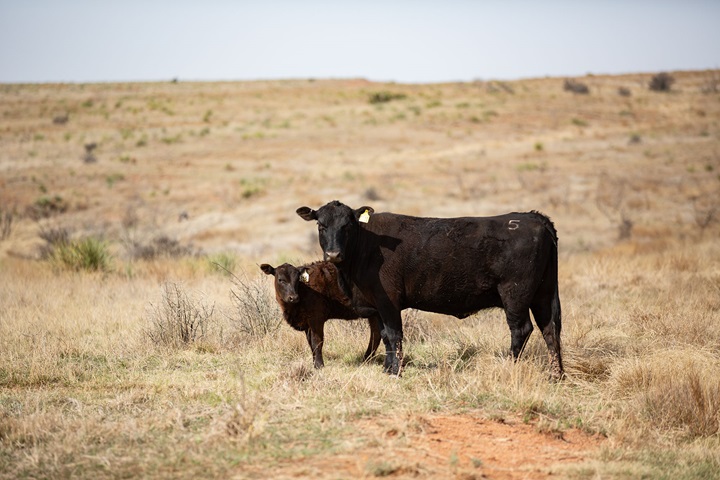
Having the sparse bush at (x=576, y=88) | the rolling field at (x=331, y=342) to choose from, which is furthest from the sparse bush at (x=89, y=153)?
the sparse bush at (x=576, y=88)

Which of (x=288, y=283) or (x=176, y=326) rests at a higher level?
(x=288, y=283)

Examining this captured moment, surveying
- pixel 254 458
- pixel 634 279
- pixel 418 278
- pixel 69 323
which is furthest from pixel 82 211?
pixel 254 458

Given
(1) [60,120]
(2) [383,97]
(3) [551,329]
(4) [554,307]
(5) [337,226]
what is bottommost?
(3) [551,329]

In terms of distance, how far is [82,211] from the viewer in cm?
3275

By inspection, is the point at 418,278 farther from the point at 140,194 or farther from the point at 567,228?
the point at 140,194

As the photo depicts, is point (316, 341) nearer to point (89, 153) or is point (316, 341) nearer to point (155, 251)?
point (155, 251)

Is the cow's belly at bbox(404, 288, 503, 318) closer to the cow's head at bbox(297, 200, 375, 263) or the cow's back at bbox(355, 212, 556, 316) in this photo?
the cow's back at bbox(355, 212, 556, 316)

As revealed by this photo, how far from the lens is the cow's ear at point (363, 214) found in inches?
349

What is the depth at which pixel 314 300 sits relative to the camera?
929 cm

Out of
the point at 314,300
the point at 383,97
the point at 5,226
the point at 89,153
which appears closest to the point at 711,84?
the point at 383,97

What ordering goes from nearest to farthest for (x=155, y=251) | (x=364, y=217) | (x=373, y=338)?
(x=364, y=217)
(x=373, y=338)
(x=155, y=251)

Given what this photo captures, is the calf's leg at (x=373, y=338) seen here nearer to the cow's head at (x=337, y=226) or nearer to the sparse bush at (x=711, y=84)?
the cow's head at (x=337, y=226)

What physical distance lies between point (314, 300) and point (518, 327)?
8.26 ft

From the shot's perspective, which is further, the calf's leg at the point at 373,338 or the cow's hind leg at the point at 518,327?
the calf's leg at the point at 373,338
